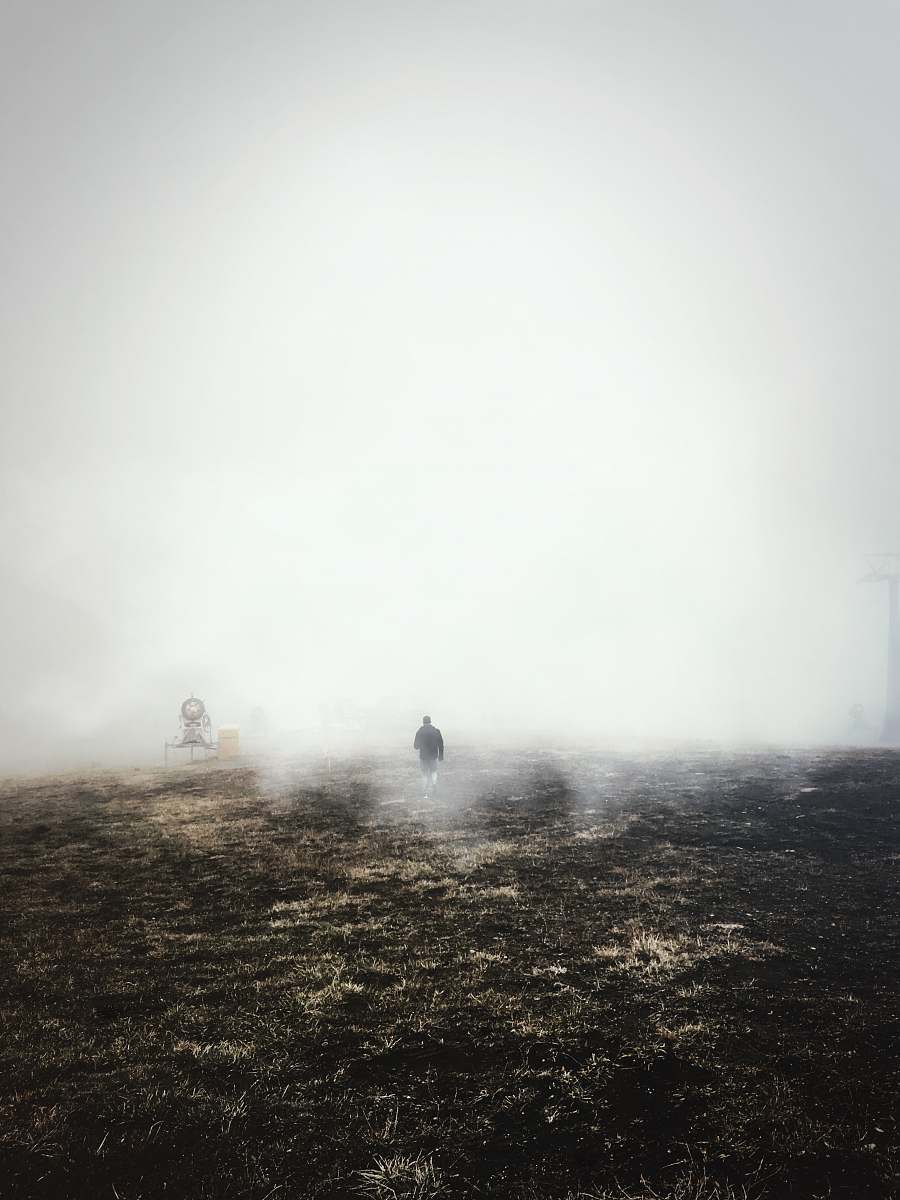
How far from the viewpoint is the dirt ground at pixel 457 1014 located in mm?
5492

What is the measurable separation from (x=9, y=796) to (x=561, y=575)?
440ft

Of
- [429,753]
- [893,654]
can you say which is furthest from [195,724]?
[893,654]

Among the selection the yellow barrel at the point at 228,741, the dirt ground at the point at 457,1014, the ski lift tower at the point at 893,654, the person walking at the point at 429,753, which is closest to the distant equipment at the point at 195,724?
the yellow barrel at the point at 228,741

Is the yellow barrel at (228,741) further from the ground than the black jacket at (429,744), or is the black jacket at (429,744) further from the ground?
the black jacket at (429,744)

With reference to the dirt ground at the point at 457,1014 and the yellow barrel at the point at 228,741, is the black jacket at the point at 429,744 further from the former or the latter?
the yellow barrel at the point at 228,741

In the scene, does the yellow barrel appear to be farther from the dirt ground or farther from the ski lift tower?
the ski lift tower

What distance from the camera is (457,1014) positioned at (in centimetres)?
798

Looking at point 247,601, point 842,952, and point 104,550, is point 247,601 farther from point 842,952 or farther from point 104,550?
point 842,952

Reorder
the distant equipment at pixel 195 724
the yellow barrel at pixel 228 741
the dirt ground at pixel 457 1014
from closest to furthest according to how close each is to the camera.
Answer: the dirt ground at pixel 457 1014 < the yellow barrel at pixel 228 741 < the distant equipment at pixel 195 724

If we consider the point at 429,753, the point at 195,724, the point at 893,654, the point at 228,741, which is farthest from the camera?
the point at 893,654

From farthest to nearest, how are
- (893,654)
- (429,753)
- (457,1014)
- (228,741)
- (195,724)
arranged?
(893,654) → (195,724) → (228,741) → (429,753) → (457,1014)

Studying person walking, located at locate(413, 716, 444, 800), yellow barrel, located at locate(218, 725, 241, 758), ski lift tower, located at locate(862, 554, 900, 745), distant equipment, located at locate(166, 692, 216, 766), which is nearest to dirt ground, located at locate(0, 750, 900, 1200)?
person walking, located at locate(413, 716, 444, 800)

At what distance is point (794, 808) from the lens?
19500 mm

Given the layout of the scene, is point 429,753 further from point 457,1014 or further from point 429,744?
point 457,1014
